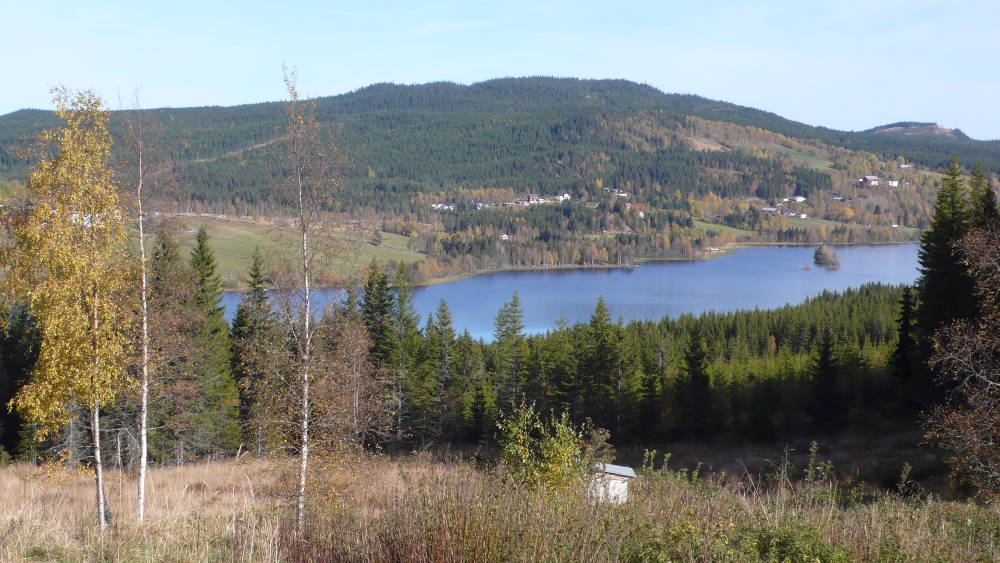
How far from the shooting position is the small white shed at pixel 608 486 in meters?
4.65

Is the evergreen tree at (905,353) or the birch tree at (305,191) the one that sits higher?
the birch tree at (305,191)

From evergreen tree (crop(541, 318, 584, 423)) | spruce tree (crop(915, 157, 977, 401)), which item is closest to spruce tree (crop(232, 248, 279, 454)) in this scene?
evergreen tree (crop(541, 318, 584, 423))

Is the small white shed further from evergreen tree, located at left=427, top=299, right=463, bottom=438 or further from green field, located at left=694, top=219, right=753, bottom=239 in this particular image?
green field, located at left=694, top=219, right=753, bottom=239

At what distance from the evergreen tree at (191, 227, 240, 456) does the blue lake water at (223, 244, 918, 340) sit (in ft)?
105

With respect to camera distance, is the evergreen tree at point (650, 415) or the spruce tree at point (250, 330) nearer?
the spruce tree at point (250, 330)

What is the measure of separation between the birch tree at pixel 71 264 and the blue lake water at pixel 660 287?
48.6 meters

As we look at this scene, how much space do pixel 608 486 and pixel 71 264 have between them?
6.63 m

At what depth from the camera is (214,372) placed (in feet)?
73.6

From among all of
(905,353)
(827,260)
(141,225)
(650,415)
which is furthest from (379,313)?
(827,260)

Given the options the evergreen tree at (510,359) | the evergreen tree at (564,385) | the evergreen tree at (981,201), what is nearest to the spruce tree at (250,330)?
the evergreen tree at (510,359)

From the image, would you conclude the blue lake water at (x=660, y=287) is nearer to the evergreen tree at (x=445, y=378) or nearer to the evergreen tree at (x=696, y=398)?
the evergreen tree at (x=445, y=378)

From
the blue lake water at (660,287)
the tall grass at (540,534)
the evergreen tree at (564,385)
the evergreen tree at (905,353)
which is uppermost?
the tall grass at (540,534)

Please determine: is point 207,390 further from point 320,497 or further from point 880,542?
point 880,542

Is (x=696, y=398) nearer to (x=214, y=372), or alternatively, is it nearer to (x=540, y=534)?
(x=214, y=372)
